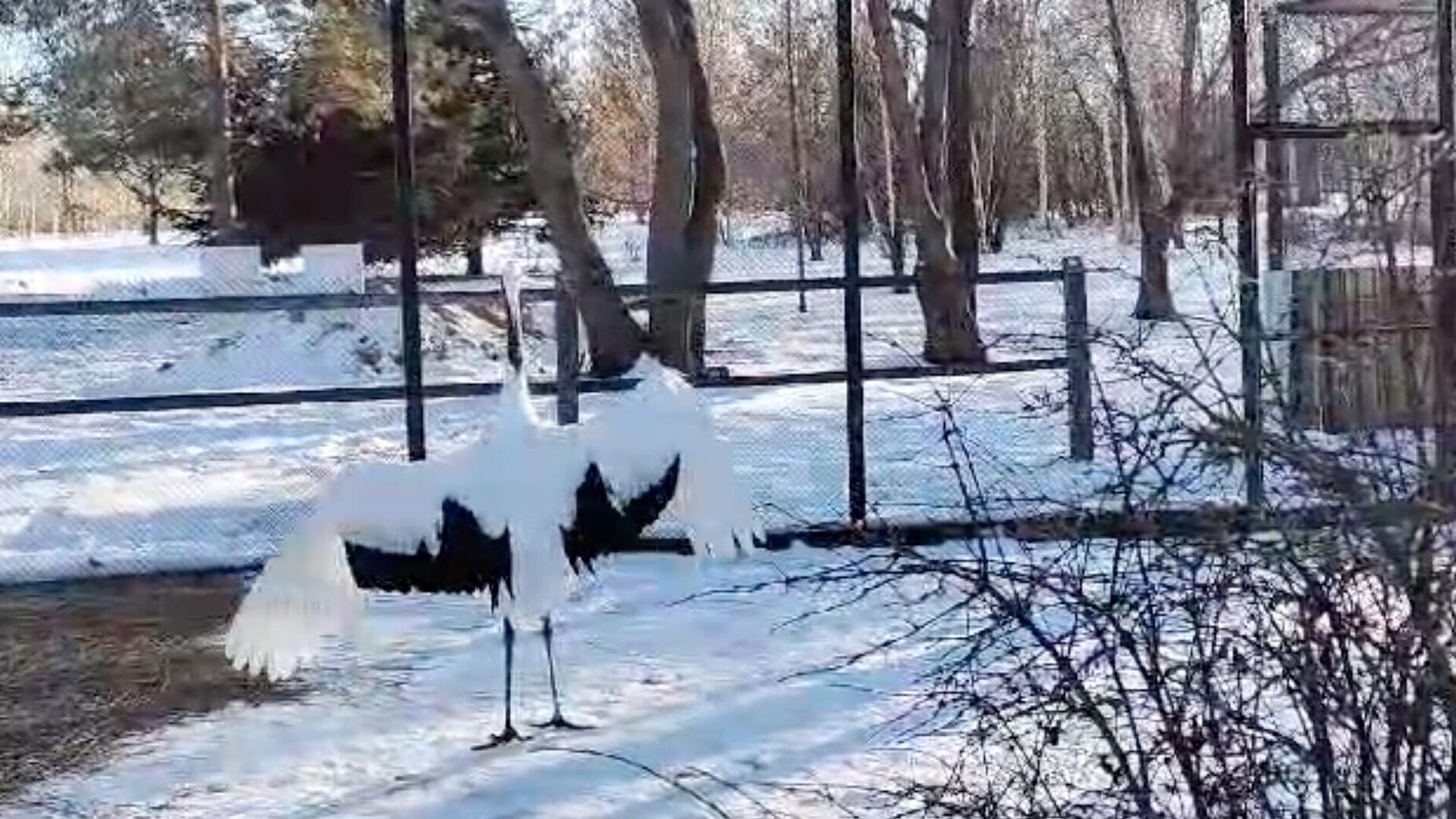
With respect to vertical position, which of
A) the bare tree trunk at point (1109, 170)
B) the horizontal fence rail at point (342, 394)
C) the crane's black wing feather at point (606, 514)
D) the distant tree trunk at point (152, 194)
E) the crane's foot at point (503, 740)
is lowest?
the crane's foot at point (503, 740)

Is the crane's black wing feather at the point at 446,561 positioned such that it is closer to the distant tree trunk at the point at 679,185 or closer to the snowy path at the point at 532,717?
the snowy path at the point at 532,717

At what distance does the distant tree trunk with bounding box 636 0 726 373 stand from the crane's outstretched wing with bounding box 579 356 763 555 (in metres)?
4.46

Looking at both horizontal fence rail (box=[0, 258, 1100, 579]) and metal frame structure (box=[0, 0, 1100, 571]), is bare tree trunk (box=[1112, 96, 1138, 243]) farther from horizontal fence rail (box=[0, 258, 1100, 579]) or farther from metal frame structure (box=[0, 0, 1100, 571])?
metal frame structure (box=[0, 0, 1100, 571])

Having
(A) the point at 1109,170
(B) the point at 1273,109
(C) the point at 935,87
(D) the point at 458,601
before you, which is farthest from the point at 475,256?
(A) the point at 1109,170

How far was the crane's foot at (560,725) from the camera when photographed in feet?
17.3

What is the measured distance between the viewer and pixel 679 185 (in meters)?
11.8

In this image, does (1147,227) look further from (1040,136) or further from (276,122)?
(1040,136)

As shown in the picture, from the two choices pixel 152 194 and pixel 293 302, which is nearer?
pixel 293 302

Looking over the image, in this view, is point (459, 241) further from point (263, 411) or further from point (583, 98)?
point (263, 411)

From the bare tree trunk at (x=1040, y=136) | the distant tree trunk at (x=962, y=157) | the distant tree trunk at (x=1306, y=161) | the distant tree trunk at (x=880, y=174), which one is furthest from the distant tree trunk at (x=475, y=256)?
the bare tree trunk at (x=1040, y=136)

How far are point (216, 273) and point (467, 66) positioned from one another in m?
3.45

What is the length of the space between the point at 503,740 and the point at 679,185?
6.99 m

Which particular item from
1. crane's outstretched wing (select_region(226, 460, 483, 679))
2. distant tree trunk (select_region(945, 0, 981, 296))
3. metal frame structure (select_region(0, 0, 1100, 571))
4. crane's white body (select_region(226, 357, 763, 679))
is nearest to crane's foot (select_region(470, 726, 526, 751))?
crane's white body (select_region(226, 357, 763, 679))

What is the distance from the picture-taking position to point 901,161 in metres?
15.3
